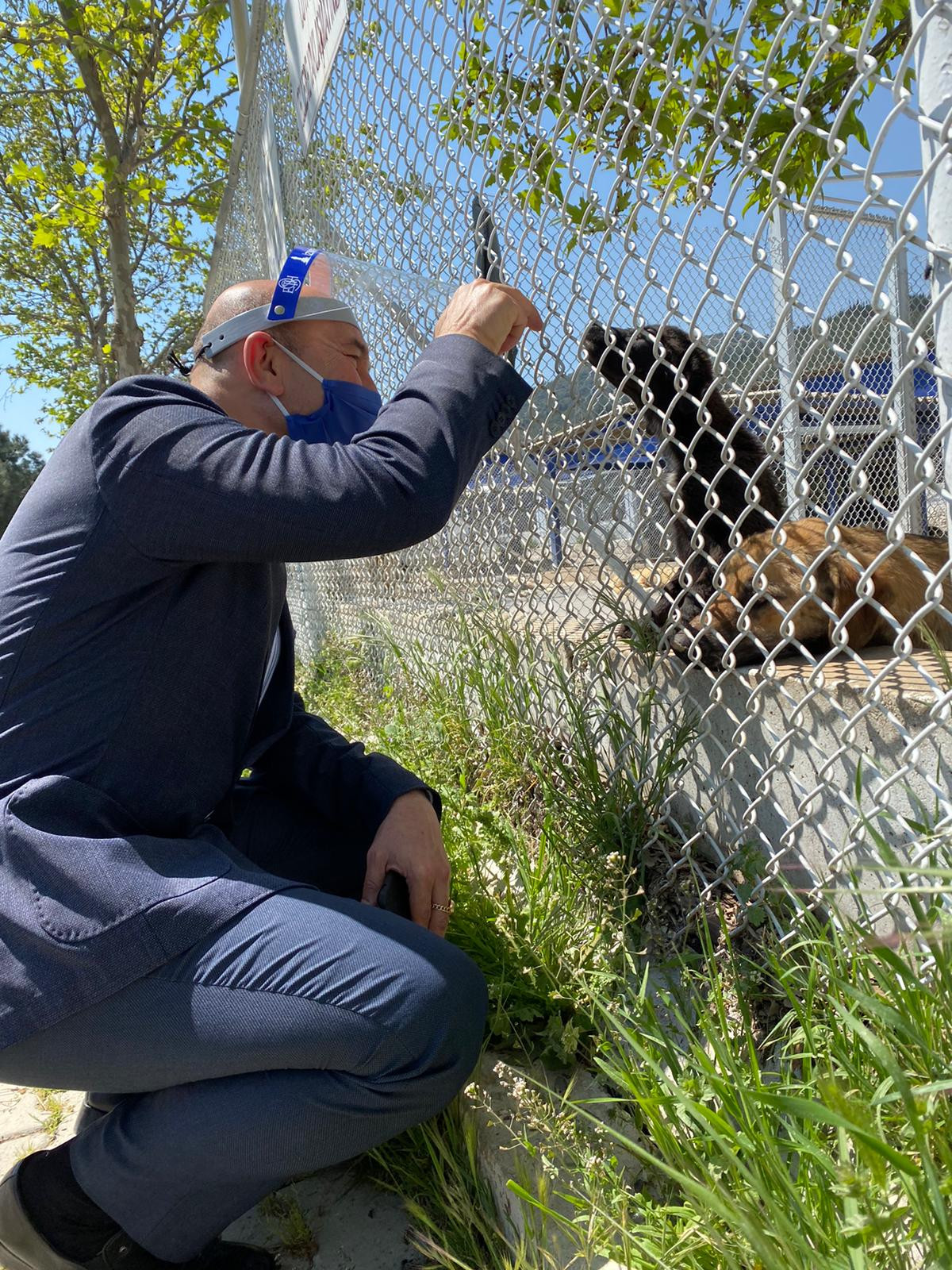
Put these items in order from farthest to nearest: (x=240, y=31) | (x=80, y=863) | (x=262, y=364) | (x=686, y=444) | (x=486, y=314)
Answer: (x=240, y=31), (x=686, y=444), (x=262, y=364), (x=486, y=314), (x=80, y=863)

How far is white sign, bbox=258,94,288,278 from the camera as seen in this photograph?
4309 millimetres

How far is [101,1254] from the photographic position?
1.59 metres

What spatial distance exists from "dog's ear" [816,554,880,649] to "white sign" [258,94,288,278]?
10.0ft

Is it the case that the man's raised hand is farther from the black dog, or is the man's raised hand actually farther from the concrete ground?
the concrete ground

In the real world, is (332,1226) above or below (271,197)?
below

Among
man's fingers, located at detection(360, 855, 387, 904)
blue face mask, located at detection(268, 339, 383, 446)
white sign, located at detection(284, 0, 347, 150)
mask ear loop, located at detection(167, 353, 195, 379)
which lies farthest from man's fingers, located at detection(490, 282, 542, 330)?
white sign, located at detection(284, 0, 347, 150)

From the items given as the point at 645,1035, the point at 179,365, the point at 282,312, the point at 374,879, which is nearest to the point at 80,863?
the point at 374,879

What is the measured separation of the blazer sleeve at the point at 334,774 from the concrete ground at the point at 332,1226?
73cm

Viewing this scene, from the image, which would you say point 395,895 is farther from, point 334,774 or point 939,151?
point 939,151

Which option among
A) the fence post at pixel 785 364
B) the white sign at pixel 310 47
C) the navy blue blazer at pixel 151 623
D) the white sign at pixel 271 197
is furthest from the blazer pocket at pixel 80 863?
the white sign at pixel 271 197

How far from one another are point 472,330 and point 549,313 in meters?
0.47

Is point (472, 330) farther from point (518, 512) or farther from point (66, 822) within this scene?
point (66, 822)

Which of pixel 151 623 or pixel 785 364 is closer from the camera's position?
pixel 151 623

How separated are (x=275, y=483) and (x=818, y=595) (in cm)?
117
